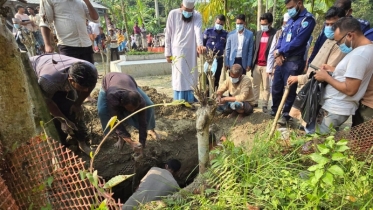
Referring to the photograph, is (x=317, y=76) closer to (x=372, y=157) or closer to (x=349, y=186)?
(x=372, y=157)

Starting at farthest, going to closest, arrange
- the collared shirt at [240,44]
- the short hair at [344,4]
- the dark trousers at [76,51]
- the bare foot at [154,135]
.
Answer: the collared shirt at [240,44] < the bare foot at [154,135] < the dark trousers at [76,51] < the short hair at [344,4]

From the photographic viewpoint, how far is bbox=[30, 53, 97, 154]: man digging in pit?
258 cm

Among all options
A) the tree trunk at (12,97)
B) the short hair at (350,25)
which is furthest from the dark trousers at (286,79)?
the tree trunk at (12,97)

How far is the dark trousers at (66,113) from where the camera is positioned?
2986 millimetres

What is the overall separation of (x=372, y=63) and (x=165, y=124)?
9.61ft

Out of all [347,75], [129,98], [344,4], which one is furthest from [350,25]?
[129,98]

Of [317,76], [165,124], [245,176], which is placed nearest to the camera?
[245,176]

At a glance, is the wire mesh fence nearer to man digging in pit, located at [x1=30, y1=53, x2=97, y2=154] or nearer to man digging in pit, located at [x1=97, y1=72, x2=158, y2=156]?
man digging in pit, located at [x1=30, y1=53, x2=97, y2=154]

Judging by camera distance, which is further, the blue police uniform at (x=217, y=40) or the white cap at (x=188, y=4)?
the blue police uniform at (x=217, y=40)

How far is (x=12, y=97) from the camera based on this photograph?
1.58 m

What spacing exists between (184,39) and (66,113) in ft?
7.52

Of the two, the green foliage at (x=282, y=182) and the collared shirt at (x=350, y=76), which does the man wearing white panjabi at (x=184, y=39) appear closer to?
the collared shirt at (x=350, y=76)

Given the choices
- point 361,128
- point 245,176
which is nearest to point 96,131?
point 245,176

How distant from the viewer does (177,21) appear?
4328 millimetres
